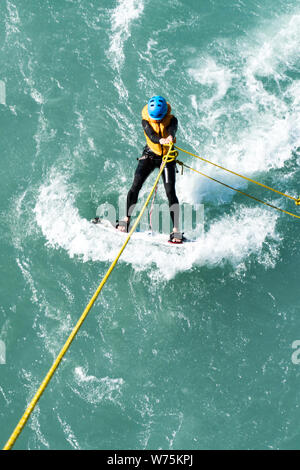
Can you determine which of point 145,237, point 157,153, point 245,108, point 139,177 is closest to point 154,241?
point 145,237

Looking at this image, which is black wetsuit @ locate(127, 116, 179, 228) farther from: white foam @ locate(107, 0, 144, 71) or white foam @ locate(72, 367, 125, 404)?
white foam @ locate(107, 0, 144, 71)

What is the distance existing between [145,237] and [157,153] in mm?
2270

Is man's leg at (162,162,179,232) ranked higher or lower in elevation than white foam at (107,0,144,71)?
lower

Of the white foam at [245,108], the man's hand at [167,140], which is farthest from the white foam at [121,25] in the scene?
the man's hand at [167,140]

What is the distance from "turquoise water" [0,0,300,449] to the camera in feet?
38.5

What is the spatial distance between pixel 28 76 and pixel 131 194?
568cm

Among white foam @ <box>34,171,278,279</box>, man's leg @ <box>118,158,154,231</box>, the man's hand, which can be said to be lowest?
white foam @ <box>34,171,278,279</box>

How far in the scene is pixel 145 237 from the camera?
13.3 metres

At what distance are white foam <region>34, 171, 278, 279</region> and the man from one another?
0.55 meters

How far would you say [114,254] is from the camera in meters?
13.4

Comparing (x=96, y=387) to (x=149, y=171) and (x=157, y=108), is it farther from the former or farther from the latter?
(x=157, y=108)

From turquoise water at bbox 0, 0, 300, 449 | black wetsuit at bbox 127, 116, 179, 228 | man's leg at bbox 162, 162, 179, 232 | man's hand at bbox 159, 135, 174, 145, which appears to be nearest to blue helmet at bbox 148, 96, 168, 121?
man's hand at bbox 159, 135, 174, 145

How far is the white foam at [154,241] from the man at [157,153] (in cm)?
55

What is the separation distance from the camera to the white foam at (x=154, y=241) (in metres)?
13.3
